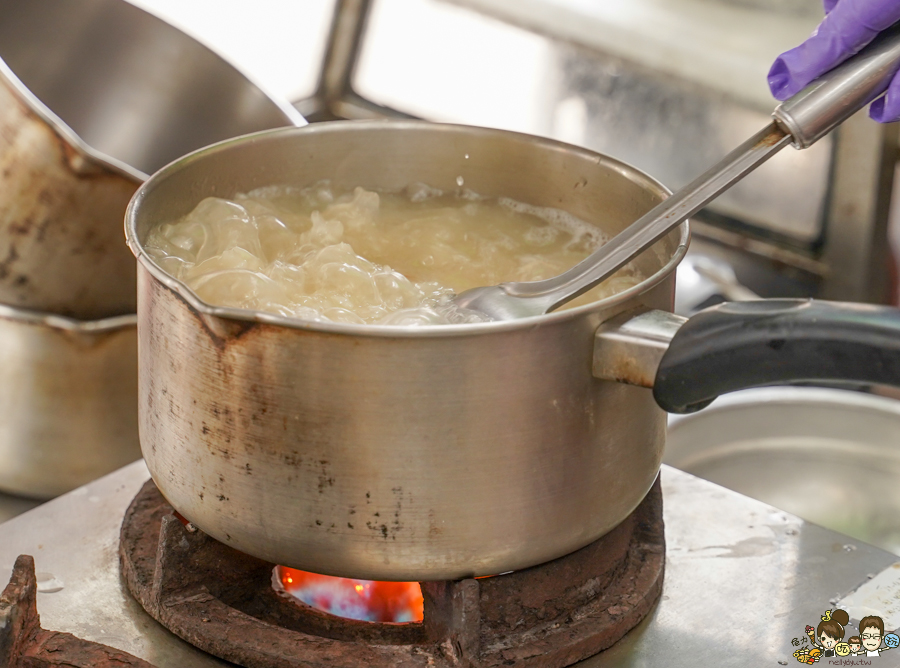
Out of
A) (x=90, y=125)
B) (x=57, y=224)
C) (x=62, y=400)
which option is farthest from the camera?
(x=90, y=125)

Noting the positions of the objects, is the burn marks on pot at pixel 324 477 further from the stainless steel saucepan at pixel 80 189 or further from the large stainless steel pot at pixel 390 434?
the stainless steel saucepan at pixel 80 189

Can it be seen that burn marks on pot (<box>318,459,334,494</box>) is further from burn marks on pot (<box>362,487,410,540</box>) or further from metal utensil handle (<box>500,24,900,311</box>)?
metal utensil handle (<box>500,24,900,311</box>)

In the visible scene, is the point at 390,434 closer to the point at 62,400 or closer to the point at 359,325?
the point at 359,325

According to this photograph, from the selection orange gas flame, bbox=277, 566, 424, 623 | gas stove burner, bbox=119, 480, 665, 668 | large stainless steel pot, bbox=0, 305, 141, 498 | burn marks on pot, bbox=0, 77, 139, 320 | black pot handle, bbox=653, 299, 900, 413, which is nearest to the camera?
black pot handle, bbox=653, 299, 900, 413

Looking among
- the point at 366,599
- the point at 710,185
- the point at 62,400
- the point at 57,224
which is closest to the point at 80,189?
the point at 57,224

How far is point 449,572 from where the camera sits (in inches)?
32.2

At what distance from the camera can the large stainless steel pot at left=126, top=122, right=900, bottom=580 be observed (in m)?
Result: 0.73

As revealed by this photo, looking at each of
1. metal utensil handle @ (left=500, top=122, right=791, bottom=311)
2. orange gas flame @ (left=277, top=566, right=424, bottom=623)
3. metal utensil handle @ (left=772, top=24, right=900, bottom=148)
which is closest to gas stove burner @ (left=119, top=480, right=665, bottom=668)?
orange gas flame @ (left=277, top=566, right=424, bottom=623)

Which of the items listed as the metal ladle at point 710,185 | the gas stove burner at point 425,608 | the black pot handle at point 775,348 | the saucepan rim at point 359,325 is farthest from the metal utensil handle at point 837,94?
the gas stove burner at point 425,608

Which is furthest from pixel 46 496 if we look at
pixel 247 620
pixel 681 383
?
pixel 681 383

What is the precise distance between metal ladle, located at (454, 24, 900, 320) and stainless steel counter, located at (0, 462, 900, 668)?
33 cm

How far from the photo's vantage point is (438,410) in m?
0.75

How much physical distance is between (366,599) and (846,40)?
2.57 ft

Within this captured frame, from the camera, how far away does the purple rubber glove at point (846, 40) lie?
1055 millimetres
